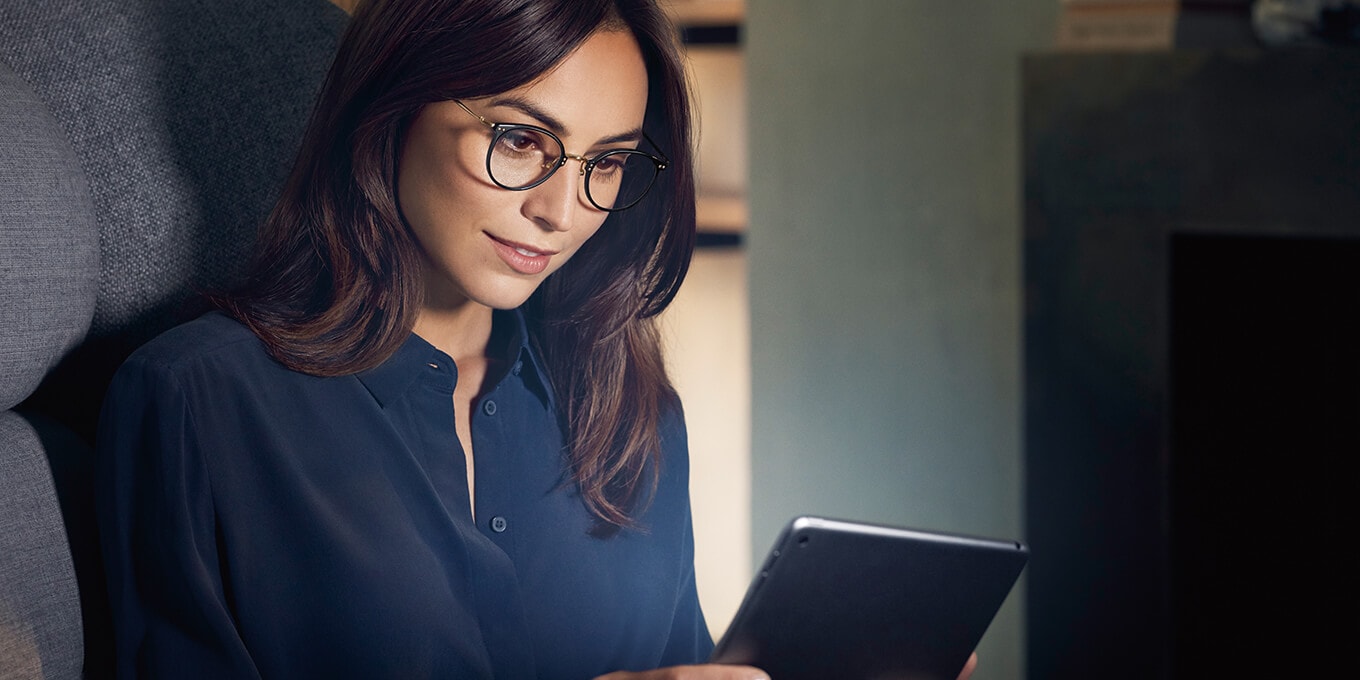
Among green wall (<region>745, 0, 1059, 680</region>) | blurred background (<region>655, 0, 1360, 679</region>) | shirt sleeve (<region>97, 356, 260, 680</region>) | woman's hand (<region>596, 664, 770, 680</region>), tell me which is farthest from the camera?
green wall (<region>745, 0, 1059, 680</region>)

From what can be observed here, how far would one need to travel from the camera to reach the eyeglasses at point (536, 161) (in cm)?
62

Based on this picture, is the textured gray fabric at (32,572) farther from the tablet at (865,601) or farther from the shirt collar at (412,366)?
the tablet at (865,601)

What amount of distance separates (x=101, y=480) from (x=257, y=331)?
11 cm

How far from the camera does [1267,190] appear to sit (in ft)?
5.07

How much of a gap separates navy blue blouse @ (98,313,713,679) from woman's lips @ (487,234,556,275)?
0.08 meters

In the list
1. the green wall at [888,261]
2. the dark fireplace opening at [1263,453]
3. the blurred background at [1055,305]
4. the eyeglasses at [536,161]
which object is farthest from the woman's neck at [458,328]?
the dark fireplace opening at [1263,453]

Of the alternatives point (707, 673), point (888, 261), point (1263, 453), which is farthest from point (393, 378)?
point (1263, 453)

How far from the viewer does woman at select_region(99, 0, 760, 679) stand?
59 centimetres

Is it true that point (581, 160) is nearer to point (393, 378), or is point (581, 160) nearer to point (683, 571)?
point (393, 378)

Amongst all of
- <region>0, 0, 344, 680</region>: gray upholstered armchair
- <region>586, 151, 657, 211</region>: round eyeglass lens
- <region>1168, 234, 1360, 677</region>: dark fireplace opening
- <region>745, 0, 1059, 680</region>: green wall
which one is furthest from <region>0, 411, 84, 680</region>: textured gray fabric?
<region>1168, 234, 1360, 677</region>: dark fireplace opening

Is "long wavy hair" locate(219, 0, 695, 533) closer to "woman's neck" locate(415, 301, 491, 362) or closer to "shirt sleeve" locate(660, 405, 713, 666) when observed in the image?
"woman's neck" locate(415, 301, 491, 362)

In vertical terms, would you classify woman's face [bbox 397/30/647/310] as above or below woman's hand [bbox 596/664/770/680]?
above

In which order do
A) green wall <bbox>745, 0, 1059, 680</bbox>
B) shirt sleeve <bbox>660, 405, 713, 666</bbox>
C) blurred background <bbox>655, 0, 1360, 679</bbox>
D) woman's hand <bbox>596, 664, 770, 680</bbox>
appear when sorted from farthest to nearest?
green wall <bbox>745, 0, 1059, 680</bbox> → blurred background <bbox>655, 0, 1360, 679</bbox> → shirt sleeve <bbox>660, 405, 713, 666</bbox> → woman's hand <bbox>596, 664, 770, 680</bbox>

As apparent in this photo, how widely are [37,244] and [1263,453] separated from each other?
1.55 m
